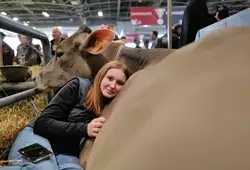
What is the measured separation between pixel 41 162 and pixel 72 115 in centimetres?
31

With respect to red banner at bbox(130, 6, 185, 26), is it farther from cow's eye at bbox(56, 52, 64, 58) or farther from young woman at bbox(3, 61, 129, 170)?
young woman at bbox(3, 61, 129, 170)

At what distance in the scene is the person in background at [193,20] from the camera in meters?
2.41

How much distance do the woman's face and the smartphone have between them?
32cm

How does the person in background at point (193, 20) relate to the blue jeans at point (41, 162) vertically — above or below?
above

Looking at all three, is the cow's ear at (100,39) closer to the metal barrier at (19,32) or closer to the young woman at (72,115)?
the metal barrier at (19,32)

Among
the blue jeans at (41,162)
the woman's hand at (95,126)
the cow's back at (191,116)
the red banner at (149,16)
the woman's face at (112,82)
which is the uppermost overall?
the cow's back at (191,116)

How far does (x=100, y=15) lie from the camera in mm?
15930

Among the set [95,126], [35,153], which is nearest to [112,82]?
[95,126]

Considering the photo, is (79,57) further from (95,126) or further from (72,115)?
(95,126)

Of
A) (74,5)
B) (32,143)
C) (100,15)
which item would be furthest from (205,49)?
(100,15)

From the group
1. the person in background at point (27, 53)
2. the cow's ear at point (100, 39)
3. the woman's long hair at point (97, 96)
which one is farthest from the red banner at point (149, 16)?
the woman's long hair at point (97, 96)

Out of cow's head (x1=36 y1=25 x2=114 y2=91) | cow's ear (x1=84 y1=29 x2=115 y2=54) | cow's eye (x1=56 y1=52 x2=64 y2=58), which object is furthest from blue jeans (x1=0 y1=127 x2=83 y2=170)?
cow's eye (x1=56 y1=52 x2=64 y2=58)

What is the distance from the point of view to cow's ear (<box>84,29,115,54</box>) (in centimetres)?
202

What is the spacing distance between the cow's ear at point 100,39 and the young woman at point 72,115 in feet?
2.19
